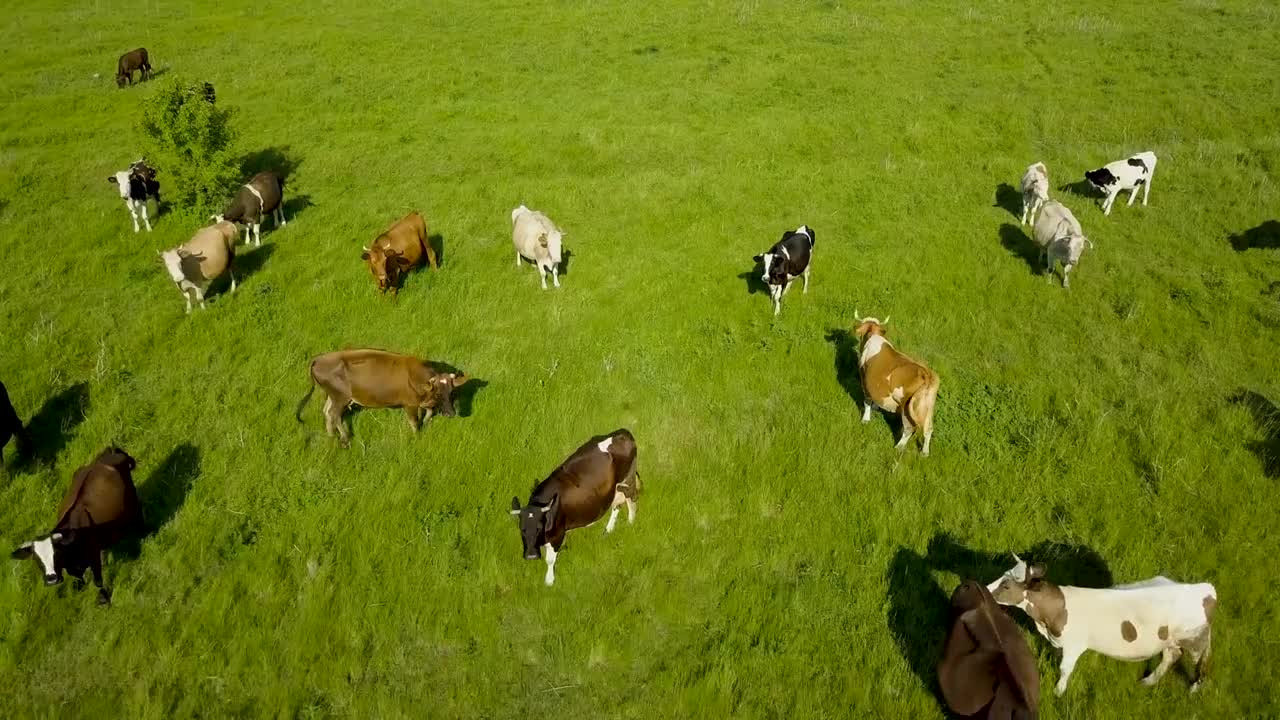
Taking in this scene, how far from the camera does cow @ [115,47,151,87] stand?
1103 inches

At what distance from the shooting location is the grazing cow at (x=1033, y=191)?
1683 centimetres

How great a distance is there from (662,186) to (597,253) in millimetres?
4053

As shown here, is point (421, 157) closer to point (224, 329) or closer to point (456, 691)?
point (224, 329)

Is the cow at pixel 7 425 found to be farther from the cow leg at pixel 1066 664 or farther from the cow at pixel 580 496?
the cow leg at pixel 1066 664

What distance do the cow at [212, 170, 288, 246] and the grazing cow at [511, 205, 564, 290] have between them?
5902 millimetres

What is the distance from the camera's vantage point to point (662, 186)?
1912 cm

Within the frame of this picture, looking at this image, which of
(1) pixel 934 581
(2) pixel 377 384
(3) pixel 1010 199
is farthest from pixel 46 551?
(3) pixel 1010 199

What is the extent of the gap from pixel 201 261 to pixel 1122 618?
1509cm

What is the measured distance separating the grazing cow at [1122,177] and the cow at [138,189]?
22189mm

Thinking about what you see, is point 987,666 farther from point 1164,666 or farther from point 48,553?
point 48,553

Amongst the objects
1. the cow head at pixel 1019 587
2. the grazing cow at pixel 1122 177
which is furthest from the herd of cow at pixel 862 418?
the grazing cow at pixel 1122 177

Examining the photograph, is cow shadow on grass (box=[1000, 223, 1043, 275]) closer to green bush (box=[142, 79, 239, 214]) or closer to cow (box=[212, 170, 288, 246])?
cow (box=[212, 170, 288, 246])

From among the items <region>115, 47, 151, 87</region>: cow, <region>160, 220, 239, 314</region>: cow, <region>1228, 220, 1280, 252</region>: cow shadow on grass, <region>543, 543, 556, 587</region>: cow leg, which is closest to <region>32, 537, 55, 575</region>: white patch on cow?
<region>543, 543, 556, 587</region>: cow leg

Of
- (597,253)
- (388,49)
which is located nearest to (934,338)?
(597,253)
